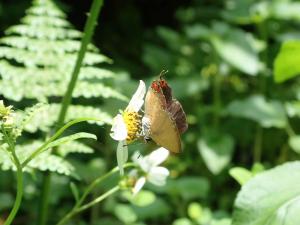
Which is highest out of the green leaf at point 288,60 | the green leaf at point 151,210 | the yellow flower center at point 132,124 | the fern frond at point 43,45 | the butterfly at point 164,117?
the green leaf at point 288,60

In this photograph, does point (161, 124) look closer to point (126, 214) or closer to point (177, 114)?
point (177, 114)

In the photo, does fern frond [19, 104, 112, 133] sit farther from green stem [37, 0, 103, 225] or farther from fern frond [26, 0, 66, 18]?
fern frond [26, 0, 66, 18]

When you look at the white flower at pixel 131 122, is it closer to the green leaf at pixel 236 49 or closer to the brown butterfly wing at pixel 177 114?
the brown butterfly wing at pixel 177 114

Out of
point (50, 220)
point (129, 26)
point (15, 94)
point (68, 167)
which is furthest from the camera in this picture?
point (129, 26)

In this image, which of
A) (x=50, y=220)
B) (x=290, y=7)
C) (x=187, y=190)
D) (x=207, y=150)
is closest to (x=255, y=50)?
(x=290, y=7)

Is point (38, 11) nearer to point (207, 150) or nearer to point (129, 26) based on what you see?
point (207, 150)

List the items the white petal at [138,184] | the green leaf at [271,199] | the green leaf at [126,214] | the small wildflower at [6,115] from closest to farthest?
the small wildflower at [6,115]
the green leaf at [271,199]
the white petal at [138,184]
the green leaf at [126,214]

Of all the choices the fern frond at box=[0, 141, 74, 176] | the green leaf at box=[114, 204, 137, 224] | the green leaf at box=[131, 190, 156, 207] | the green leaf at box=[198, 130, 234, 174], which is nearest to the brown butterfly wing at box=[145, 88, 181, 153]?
the fern frond at box=[0, 141, 74, 176]

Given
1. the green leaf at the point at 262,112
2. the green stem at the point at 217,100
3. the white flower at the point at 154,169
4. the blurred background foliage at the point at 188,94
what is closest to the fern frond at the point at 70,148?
the blurred background foliage at the point at 188,94
